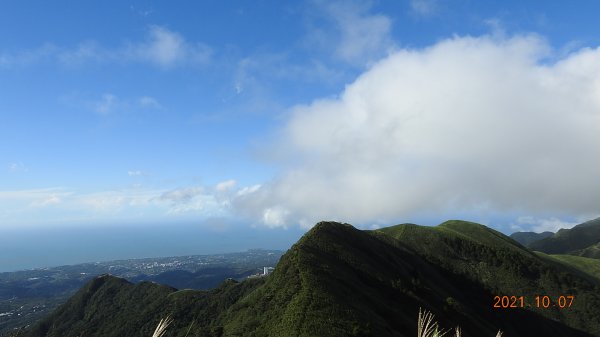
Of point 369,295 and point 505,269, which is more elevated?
point 369,295

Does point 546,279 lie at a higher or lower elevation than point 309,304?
lower

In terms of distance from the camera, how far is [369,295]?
3332 inches

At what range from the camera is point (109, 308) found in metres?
185

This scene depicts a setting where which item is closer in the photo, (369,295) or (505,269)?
(369,295)

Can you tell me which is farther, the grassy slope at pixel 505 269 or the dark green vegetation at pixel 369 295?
the grassy slope at pixel 505 269

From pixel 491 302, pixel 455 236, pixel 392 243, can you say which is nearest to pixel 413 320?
pixel 392 243

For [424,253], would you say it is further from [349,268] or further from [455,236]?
[349,268]

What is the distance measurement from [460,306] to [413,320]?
1297 inches

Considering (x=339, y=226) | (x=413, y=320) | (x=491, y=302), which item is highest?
(x=339, y=226)

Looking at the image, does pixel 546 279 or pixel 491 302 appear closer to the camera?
pixel 491 302

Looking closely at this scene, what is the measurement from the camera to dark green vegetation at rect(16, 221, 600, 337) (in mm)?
71062

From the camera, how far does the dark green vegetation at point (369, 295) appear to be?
71062 millimetres

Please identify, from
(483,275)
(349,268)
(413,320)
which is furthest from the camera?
(483,275)

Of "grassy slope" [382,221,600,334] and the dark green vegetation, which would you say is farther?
"grassy slope" [382,221,600,334]
